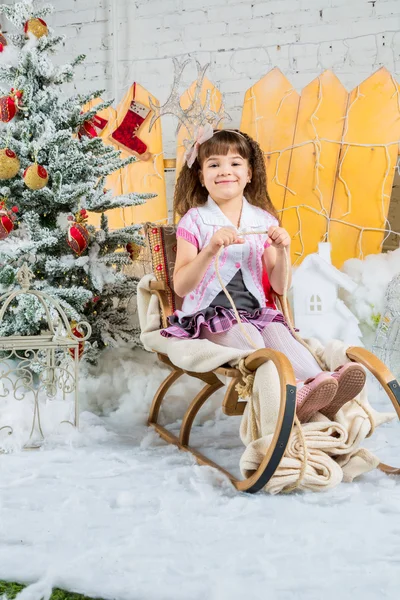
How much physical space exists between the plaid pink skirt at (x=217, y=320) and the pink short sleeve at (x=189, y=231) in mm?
221

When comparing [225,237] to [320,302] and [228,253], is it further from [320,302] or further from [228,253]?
[320,302]

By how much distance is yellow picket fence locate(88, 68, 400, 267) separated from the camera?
3062mm

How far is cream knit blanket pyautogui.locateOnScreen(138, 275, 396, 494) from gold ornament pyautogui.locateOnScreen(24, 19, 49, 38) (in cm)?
137

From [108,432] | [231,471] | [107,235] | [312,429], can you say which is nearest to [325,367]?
[312,429]

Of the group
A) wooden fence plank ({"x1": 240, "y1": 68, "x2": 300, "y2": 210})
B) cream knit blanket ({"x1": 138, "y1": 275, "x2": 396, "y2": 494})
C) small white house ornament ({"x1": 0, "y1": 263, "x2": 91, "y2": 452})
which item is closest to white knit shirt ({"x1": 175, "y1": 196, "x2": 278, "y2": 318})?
cream knit blanket ({"x1": 138, "y1": 275, "x2": 396, "y2": 494})

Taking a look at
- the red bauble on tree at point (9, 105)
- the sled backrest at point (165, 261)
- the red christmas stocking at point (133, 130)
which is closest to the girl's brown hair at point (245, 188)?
the sled backrest at point (165, 261)

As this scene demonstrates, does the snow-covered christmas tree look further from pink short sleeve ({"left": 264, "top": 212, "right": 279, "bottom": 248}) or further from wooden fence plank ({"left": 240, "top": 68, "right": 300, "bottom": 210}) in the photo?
wooden fence plank ({"left": 240, "top": 68, "right": 300, "bottom": 210})

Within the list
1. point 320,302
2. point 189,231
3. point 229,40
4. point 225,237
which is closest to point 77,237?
point 189,231

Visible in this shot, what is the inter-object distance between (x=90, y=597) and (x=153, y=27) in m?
3.12

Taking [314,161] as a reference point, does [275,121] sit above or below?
above

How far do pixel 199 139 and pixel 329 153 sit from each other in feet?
3.98

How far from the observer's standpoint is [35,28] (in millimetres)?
2469

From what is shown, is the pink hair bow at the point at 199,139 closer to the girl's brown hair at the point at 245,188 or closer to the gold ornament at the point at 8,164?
the girl's brown hair at the point at 245,188

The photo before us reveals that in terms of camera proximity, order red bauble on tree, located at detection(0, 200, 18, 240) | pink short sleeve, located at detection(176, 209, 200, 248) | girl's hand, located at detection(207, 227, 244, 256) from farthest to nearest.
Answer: red bauble on tree, located at detection(0, 200, 18, 240) → pink short sleeve, located at detection(176, 209, 200, 248) → girl's hand, located at detection(207, 227, 244, 256)
